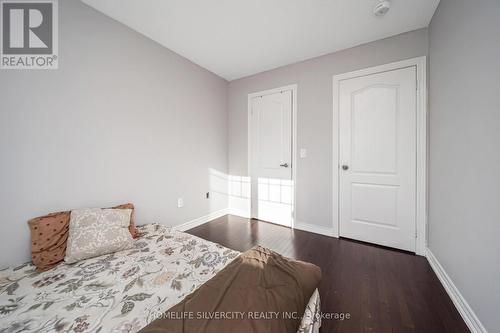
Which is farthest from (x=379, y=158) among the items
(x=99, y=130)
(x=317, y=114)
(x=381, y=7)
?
(x=99, y=130)

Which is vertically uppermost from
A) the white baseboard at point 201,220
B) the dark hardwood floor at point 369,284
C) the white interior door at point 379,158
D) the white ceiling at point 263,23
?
the white ceiling at point 263,23

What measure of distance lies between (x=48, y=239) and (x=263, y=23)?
9.32 feet

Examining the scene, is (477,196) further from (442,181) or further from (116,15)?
(116,15)

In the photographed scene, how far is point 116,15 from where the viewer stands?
1927 millimetres

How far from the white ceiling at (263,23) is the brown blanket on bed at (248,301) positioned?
2309 millimetres

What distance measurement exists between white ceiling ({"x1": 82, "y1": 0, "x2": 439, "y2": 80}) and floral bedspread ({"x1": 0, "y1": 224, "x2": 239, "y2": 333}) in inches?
90.8

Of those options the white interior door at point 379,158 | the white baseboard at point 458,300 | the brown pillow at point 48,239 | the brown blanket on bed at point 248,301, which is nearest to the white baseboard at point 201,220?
the brown pillow at point 48,239

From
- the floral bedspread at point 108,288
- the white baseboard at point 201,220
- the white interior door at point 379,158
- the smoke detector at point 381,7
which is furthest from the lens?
the white baseboard at point 201,220

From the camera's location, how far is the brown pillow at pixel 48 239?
1371 millimetres

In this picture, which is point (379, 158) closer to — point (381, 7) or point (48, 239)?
point (381, 7)

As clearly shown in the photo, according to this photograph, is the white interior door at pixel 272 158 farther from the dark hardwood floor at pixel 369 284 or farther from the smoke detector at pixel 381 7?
the smoke detector at pixel 381 7

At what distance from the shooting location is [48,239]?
1434 millimetres

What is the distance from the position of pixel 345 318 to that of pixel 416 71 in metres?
2.62

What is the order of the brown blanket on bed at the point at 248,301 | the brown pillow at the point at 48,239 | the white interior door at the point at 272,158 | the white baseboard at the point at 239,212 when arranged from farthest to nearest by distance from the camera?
the white baseboard at the point at 239,212, the white interior door at the point at 272,158, the brown pillow at the point at 48,239, the brown blanket on bed at the point at 248,301
